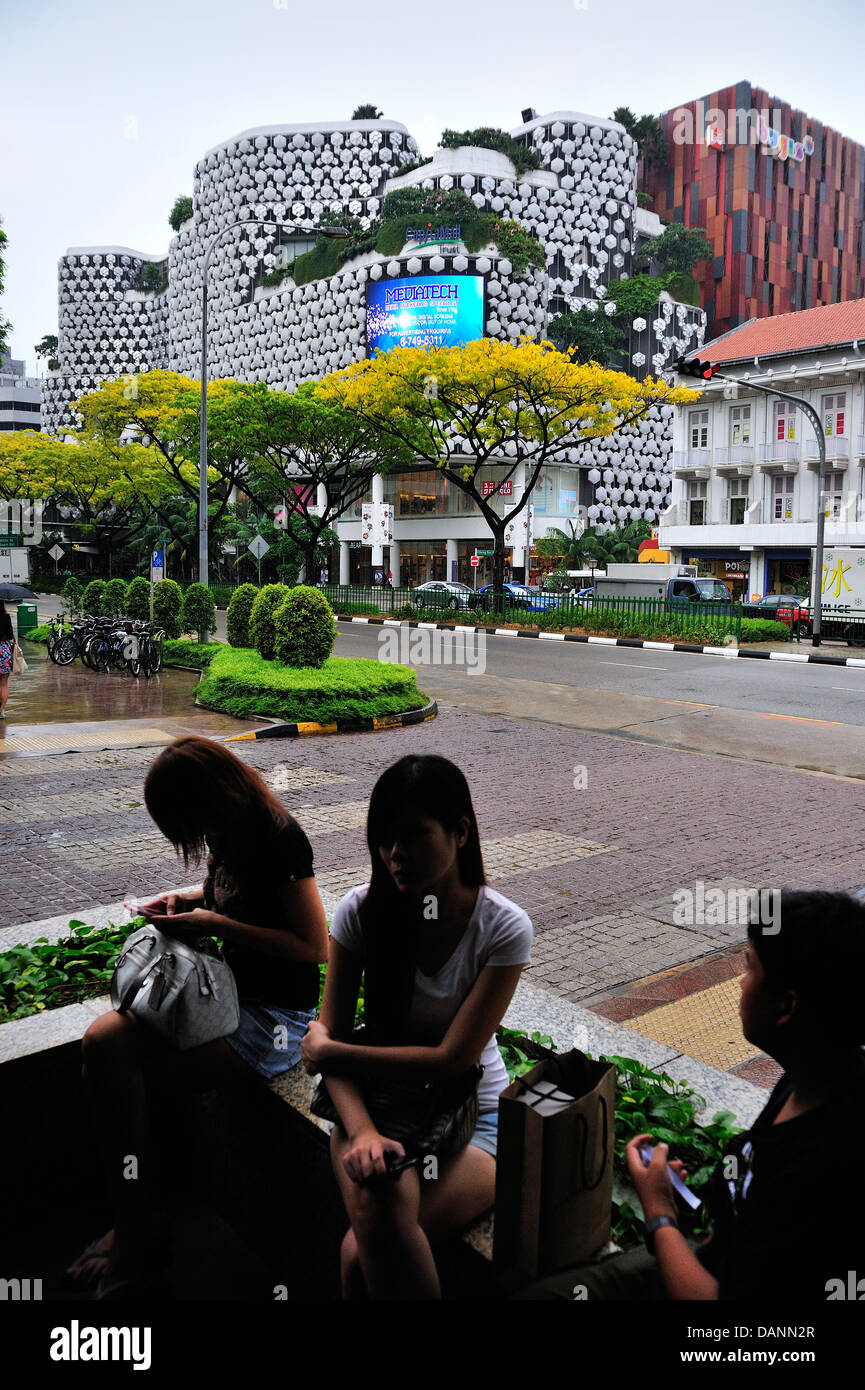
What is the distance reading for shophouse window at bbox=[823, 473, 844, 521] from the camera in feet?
142

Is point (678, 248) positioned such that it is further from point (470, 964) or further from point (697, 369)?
point (470, 964)

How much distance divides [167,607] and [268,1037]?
20133mm

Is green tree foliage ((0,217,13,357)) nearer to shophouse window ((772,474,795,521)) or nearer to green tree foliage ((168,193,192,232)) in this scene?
shophouse window ((772,474,795,521))

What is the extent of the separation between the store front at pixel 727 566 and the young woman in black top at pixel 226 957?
4488cm

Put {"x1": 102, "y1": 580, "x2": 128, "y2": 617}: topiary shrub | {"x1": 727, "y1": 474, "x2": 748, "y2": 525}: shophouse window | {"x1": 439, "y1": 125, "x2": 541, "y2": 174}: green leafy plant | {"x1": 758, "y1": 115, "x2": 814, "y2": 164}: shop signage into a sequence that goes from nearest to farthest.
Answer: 1. {"x1": 102, "y1": 580, "x2": 128, "y2": 617}: topiary shrub
2. {"x1": 727, "y1": 474, "x2": 748, "y2": 525}: shophouse window
3. {"x1": 439, "y1": 125, "x2": 541, "y2": 174}: green leafy plant
4. {"x1": 758, "y1": 115, "x2": 814, "y2": 164}: shop signage

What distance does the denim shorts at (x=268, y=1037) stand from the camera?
3.00 meters

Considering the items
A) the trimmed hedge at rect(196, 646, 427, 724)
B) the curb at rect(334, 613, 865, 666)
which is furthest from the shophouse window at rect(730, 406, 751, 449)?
the trimmed hedge at rect(196, 646, 427, 724)

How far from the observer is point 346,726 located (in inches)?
507

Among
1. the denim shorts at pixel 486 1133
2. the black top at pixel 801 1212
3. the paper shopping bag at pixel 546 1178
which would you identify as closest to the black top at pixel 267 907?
the denim shorts at pixel 486 1133

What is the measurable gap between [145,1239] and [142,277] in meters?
112

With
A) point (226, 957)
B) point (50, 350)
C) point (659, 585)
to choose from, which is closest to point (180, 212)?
point (50, 350)

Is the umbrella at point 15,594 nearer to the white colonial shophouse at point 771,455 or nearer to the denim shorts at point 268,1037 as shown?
the denim shorts at point 268,1037

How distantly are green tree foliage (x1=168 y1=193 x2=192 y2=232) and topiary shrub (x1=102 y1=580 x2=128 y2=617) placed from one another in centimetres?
8028

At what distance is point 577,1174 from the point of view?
7.27ft
